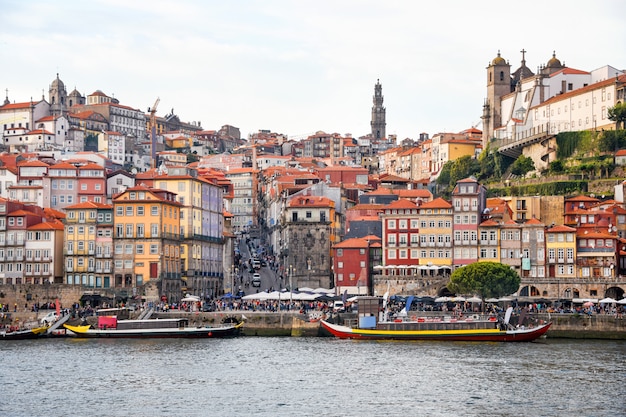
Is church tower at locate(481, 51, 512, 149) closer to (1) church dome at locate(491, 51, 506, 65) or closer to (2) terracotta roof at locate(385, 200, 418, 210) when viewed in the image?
(1) church dome at locate(491, 51, 506, 65)

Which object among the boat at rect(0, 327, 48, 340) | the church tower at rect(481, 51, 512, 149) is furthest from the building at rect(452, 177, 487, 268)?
the church tower at rect(481, 51, 512, 149)

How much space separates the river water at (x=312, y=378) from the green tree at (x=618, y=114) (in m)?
40.7

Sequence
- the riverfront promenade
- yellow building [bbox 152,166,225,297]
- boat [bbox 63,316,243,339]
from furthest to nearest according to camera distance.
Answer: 1. yellow building [bbox 152,166,225,297]
2. boat [bbox 63,316,243,339]
3. the riverfront promenade

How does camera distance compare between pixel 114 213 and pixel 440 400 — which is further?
pixel 114 213

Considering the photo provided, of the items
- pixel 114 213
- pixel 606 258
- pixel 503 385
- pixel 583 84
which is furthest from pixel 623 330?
pixel 583 84

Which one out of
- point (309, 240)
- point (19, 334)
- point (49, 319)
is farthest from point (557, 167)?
point (19, 334)

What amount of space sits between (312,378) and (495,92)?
84400mm

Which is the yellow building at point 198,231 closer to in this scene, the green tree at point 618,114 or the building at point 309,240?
the building at point 309,240

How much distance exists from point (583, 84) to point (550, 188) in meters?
19.8

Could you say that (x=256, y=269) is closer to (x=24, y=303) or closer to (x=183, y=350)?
(x=24, y=303)

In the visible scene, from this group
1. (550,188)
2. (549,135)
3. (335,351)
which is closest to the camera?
(335,351)

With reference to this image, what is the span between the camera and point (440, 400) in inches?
2098

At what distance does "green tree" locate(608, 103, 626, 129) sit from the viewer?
11462cm

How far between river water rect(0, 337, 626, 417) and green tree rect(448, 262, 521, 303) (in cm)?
1066
